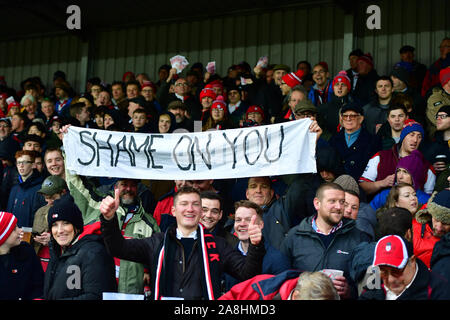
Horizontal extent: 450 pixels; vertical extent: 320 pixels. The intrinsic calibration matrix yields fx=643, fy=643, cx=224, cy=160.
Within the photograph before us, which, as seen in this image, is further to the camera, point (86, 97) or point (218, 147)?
point (86, 97)

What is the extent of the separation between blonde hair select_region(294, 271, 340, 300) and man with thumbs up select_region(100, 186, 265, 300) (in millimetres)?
895

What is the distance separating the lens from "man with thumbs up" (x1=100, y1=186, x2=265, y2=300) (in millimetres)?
5035

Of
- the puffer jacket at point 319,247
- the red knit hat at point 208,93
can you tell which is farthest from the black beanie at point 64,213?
the red knit hat at point 208,93

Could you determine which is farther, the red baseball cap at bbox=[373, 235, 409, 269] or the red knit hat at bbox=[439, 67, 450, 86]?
the red knit hat at bbox=[439, 67, 450, 86]

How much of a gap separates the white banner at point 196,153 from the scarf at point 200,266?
1.91 m

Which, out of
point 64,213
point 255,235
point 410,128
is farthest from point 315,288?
point 410,128

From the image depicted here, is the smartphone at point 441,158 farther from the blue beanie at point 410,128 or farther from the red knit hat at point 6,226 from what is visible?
the red knit hat at point 6,226

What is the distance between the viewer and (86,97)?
12.3 meters

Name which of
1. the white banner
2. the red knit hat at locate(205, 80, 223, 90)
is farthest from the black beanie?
the red knit hat at locate(205, 80, 223, 90)

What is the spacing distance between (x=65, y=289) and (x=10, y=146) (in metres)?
5.23

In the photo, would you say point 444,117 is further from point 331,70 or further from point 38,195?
point 331,70

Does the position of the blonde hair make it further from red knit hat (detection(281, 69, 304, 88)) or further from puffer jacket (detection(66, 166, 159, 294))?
red knit hat (detection(281, 69, 304, 88))

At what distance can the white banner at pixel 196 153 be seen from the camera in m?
6.97
